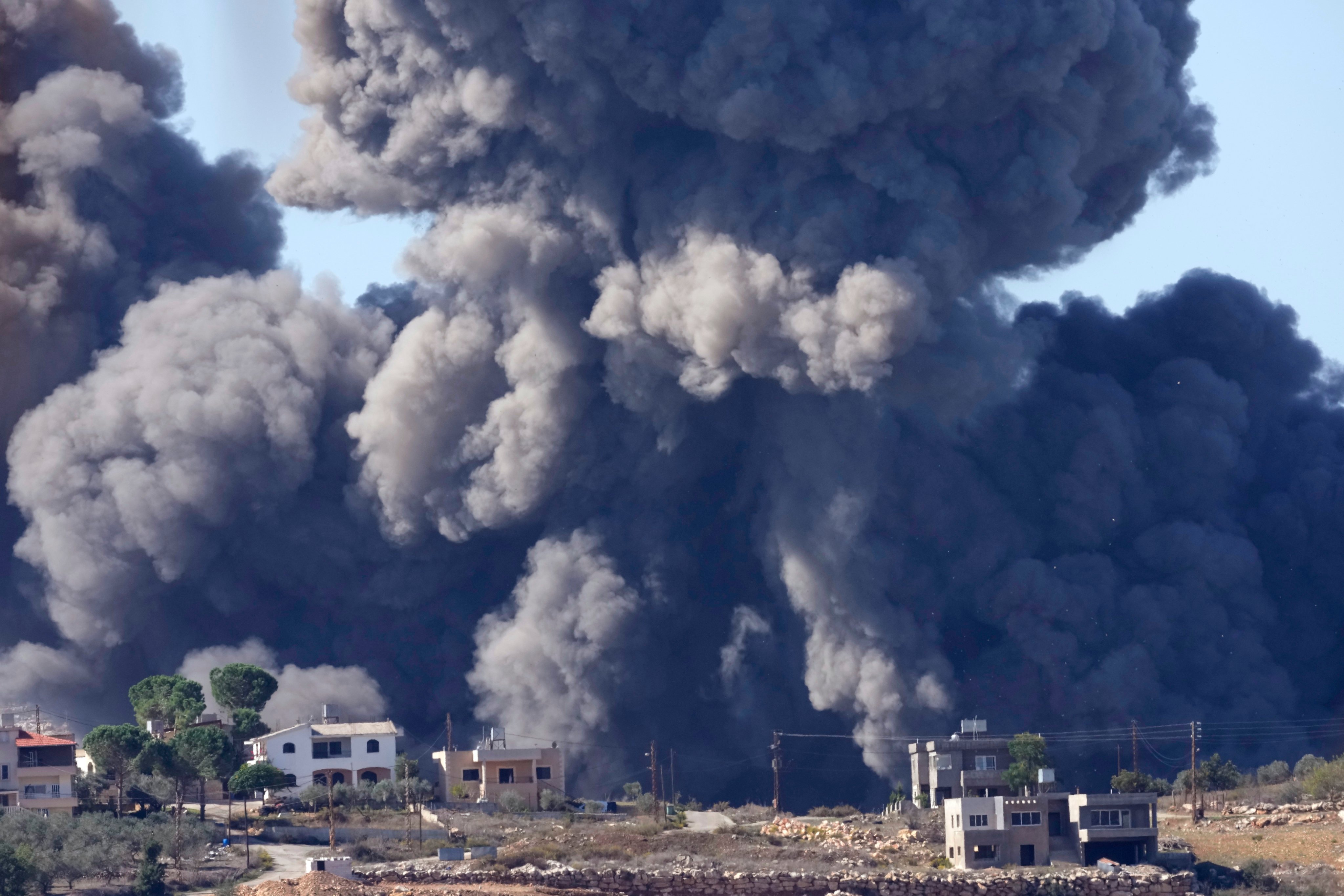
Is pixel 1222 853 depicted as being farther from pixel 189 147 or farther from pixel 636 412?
pixel 189 147

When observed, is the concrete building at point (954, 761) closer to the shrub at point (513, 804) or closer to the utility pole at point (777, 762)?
the utility pole at point (777, 762)

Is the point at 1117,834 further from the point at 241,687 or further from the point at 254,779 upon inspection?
the point at 241,687

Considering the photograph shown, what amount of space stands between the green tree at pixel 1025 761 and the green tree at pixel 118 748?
2414cm

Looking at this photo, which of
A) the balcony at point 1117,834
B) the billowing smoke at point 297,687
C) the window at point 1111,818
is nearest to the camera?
the balcony at point 1117,834

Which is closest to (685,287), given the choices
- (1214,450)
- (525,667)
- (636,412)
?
(636,412)

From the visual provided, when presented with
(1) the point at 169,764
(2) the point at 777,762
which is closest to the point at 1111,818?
(2) the point at 777,762

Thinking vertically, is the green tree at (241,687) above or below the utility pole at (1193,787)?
above

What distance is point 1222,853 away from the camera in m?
73.1

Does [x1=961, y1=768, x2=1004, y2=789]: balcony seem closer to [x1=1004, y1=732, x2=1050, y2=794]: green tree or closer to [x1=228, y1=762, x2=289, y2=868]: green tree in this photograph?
[x1=1004, y1=732, x2=1050, y2=794]: green tree

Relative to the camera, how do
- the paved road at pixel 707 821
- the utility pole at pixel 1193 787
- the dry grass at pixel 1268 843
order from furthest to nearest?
the utility pole at pixel 1193 787, the paved road at pixel 707 821, the dry grass at pixel 1268 843

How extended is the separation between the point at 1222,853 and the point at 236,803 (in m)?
30.5

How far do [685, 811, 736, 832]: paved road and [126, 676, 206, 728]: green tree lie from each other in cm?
1503

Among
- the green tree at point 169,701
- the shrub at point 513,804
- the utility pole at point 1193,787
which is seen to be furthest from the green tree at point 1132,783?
the green tree at point 169,701

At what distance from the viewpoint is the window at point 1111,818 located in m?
72.5
